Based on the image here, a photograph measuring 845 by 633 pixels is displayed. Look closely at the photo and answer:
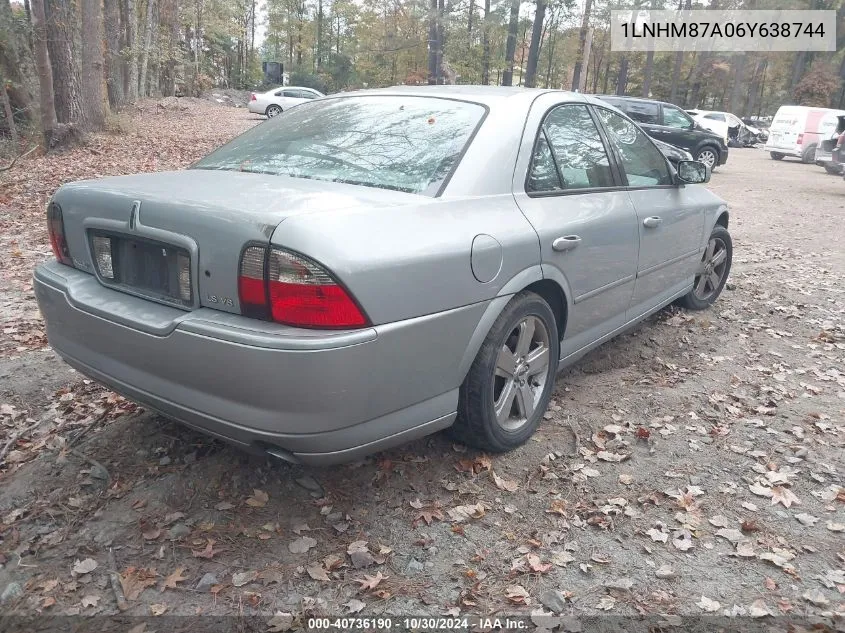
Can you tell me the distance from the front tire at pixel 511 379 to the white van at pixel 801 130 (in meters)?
23.0

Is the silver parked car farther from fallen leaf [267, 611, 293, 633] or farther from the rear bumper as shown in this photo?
fallen leaf [267, 611, 293, 633]

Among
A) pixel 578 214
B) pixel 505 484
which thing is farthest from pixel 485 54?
pixel 505 484

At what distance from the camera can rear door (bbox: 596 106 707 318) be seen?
4.03 m

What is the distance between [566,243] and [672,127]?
51.6 feet

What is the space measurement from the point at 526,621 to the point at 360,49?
54.2 metres

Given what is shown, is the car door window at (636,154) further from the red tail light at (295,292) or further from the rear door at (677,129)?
the rear door at (677,129)

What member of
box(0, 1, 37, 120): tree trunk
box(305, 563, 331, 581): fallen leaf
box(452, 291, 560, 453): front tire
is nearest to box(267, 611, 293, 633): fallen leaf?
box(305, 563, 331, 581): fallen leaf

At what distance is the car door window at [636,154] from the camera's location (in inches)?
159

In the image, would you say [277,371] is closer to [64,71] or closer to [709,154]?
[64,71]

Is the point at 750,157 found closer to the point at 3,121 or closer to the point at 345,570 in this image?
the point at 3,121

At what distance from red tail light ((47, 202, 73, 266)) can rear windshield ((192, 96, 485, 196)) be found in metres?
0.71

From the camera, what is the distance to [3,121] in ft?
50.5

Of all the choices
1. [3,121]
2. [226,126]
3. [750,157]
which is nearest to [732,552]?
[3,121]

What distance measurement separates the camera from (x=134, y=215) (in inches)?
100.0
